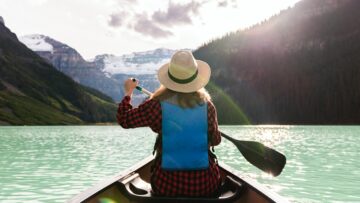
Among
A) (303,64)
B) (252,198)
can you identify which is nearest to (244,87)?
(303,64)

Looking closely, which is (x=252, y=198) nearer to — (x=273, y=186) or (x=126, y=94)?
(x=126, y=94)

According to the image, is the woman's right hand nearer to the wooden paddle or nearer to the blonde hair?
the blonde hair

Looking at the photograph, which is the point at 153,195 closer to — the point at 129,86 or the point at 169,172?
the point at 169,172

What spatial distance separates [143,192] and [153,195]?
0.87 m

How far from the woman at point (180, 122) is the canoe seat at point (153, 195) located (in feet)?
0.25

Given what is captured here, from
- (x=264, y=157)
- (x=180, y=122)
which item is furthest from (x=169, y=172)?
(x=264, y=157)

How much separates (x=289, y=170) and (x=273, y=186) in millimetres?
5338

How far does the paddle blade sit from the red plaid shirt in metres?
1.81

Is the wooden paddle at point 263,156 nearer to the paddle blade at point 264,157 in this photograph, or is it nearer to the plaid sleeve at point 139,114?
the paddle blade at point 264,157

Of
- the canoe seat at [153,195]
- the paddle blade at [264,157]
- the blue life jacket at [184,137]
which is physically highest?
the blue life jacket at [184,137]

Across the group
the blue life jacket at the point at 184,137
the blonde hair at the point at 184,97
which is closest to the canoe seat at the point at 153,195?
the blue life jacket at the point at 184,137

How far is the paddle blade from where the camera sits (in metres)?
7.61

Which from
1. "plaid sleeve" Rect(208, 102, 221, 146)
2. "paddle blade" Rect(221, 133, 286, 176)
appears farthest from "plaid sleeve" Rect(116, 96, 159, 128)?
"paddle blade" Rect(221, 133, 286, 176)

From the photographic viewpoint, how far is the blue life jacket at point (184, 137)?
5.70m
